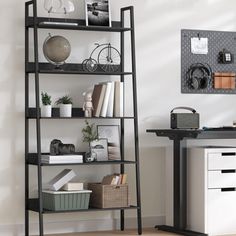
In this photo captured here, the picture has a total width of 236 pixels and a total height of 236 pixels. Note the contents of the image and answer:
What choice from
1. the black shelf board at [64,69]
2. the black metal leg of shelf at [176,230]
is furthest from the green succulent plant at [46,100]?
the black metal leg of shelf at [176,230]

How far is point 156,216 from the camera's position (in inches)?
248

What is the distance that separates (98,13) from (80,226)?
175 centimetres

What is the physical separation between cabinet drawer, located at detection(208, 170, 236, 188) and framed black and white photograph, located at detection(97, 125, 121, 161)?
77 cm

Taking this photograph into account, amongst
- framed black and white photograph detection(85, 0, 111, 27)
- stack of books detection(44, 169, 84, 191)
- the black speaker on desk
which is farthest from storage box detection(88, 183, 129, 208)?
framed black and white photograph detection(85, 0, 111, 27)

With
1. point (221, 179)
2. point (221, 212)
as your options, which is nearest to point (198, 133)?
point (221, 179)

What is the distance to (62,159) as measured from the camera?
5.62 m

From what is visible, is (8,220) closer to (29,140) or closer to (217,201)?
(29,140)

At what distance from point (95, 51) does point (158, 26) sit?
62 centimetres

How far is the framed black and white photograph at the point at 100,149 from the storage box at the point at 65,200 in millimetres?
311

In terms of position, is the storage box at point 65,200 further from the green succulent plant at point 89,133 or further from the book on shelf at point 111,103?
the book on shelf at point 111,103

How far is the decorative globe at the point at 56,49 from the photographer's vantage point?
5.62 m

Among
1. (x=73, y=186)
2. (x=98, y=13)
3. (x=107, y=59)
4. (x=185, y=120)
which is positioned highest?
(x=98, y=13)

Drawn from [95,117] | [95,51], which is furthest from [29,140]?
[95,51]

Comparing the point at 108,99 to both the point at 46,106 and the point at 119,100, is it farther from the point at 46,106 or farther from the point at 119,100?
the point at 46,106
